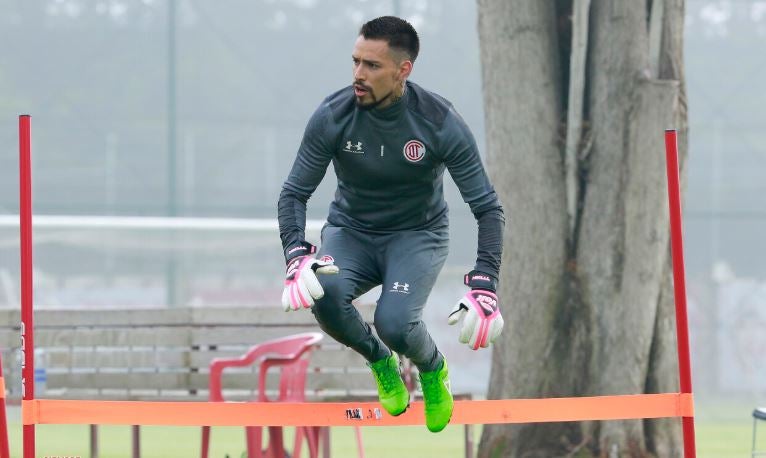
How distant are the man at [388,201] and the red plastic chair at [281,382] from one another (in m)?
1.62

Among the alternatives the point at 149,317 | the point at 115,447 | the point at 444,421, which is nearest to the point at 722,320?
the point at 115,447

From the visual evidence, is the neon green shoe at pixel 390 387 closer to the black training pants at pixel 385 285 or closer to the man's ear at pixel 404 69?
the black training pants at pixel 385 285

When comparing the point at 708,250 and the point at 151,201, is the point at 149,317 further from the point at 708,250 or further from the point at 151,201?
the point at 708,250

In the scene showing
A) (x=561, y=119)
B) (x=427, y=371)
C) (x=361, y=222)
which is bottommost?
(x=427, y=371)

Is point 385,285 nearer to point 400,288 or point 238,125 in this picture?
point 400,288

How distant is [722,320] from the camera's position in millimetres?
19109

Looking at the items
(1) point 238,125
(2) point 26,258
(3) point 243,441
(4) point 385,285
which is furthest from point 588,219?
(1) point 238,125

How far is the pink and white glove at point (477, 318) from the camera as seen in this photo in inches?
237

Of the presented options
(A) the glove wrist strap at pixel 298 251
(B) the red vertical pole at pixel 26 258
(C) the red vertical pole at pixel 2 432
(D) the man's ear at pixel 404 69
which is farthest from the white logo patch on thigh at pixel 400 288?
(C) the red vertical pole at pixel 2 432

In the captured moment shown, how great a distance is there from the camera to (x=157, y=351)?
401 inches

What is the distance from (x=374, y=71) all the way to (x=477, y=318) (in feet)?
3.66

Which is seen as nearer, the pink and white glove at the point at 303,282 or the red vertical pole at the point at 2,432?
the pink and white glove at the point at 303,282

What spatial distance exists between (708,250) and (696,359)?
1732mm

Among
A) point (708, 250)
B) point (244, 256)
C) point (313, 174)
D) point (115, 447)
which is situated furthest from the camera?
point (708, 250)
